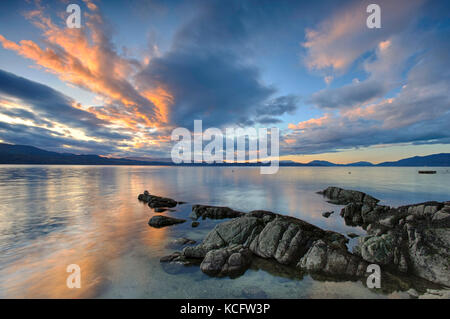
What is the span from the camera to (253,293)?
1016cm

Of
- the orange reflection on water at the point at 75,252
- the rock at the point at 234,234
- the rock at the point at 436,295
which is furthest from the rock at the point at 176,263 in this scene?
the rock at the point at 436,295

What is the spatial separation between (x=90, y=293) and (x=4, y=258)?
10809 millimetres

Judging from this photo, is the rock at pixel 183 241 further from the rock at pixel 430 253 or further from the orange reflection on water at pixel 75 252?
the rock at pixel 430 253

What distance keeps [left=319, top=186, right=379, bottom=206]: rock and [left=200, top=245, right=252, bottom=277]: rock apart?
1264 inches

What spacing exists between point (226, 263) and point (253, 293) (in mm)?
2653

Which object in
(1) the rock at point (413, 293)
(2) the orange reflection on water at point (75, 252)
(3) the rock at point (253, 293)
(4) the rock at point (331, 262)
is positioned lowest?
(2) the orange reflection on water at point (75, 252)

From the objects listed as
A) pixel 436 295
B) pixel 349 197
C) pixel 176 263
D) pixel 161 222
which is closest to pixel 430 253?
pixel 436 295

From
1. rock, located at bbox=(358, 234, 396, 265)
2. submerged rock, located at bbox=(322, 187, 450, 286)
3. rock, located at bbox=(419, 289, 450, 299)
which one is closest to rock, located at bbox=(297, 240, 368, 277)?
rock, located at bbox=(358, 234, 396, 265)

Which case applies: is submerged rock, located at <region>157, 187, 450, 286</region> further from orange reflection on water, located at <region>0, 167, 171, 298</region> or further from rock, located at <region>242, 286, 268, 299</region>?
orange reflection on water, located at <region>0, 167, 171, 298</region>

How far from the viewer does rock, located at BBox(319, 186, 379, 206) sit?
34.8m

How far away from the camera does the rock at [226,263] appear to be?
1187 centimetres

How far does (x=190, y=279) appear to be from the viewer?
11.3 meters

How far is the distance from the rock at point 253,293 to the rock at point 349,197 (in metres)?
33.1
